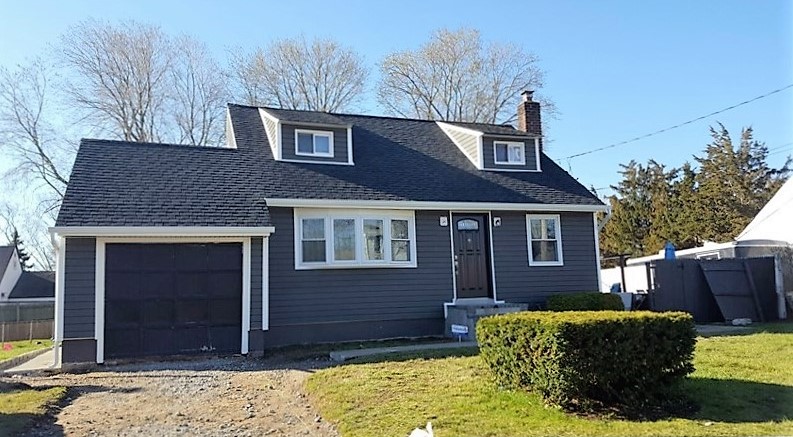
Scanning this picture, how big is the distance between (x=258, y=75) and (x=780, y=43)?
87.2 feet

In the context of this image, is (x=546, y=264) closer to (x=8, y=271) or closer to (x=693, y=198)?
(x=693, y=198)

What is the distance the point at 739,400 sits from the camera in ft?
20.2

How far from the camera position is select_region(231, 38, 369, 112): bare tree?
30.4 metres

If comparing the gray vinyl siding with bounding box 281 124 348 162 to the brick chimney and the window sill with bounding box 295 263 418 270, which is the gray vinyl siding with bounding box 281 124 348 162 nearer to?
the window sill with bounding box 295 263 418 270

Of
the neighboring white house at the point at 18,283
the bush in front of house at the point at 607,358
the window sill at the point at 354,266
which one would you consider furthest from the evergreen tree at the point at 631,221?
the neighboring white house at the point at 18,283

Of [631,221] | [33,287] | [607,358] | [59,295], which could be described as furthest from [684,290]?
[33,287]

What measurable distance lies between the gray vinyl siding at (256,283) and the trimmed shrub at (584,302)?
21.7ft

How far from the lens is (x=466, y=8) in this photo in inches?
551

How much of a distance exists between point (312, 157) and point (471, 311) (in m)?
5.37

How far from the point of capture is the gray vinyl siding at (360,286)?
12344 mm

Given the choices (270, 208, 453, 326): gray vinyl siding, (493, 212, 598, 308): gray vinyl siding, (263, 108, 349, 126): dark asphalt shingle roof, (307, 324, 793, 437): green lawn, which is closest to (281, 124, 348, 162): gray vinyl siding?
(263, 108, 349, 126): dark asphalt shingle roof

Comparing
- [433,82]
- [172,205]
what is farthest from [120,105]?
[172,205]

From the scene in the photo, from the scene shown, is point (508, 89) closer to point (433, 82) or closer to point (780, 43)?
point (433, 82)

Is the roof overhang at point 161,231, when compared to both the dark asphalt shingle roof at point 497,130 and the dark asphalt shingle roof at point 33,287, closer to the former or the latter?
the dark asphalt shingle roof at point 497,130
